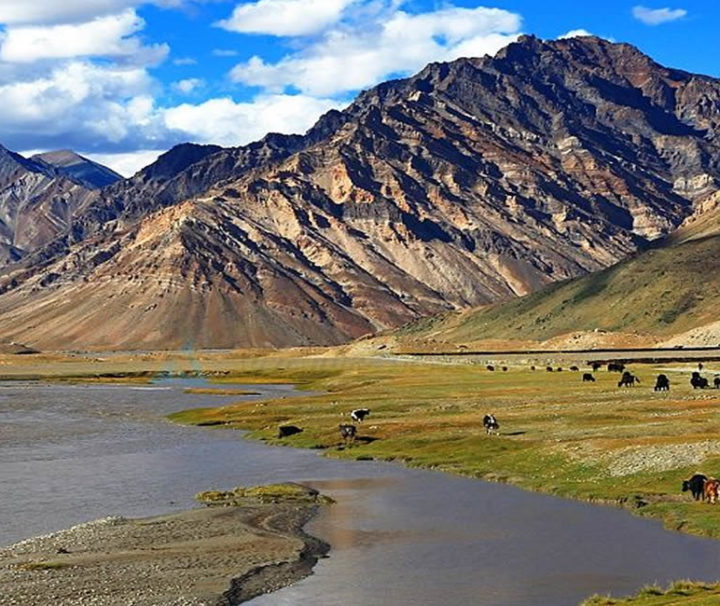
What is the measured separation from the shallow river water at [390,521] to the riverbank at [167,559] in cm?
139

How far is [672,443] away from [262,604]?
1265 inches

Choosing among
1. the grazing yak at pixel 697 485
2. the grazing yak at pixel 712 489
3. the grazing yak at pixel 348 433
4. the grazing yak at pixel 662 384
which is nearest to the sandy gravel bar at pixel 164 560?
the grazing yak at pixel 697 485

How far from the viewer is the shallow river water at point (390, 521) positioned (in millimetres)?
36688

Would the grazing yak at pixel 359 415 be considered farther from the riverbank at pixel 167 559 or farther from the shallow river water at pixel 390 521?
the riverbank at pixel 167 559

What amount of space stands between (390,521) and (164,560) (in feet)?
37.9

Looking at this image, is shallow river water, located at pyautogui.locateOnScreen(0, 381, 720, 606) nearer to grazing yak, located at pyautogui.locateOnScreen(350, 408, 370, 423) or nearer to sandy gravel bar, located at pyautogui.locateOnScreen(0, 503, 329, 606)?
sandy gravel bar, located at pyautogui.locateOnScreen(0, 503, 329, 606)

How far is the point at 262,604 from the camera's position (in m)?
35.2

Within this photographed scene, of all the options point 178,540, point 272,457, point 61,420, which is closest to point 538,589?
point 178,540

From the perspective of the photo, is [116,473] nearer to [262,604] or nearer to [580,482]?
[580,482]

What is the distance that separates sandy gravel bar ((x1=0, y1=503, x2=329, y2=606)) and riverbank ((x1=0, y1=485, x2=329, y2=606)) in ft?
0.11

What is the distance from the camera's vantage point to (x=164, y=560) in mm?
40969

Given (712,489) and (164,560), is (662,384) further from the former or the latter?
(164,560)

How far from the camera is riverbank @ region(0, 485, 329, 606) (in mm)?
35594

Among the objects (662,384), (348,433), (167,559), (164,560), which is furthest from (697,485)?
(662,384)
